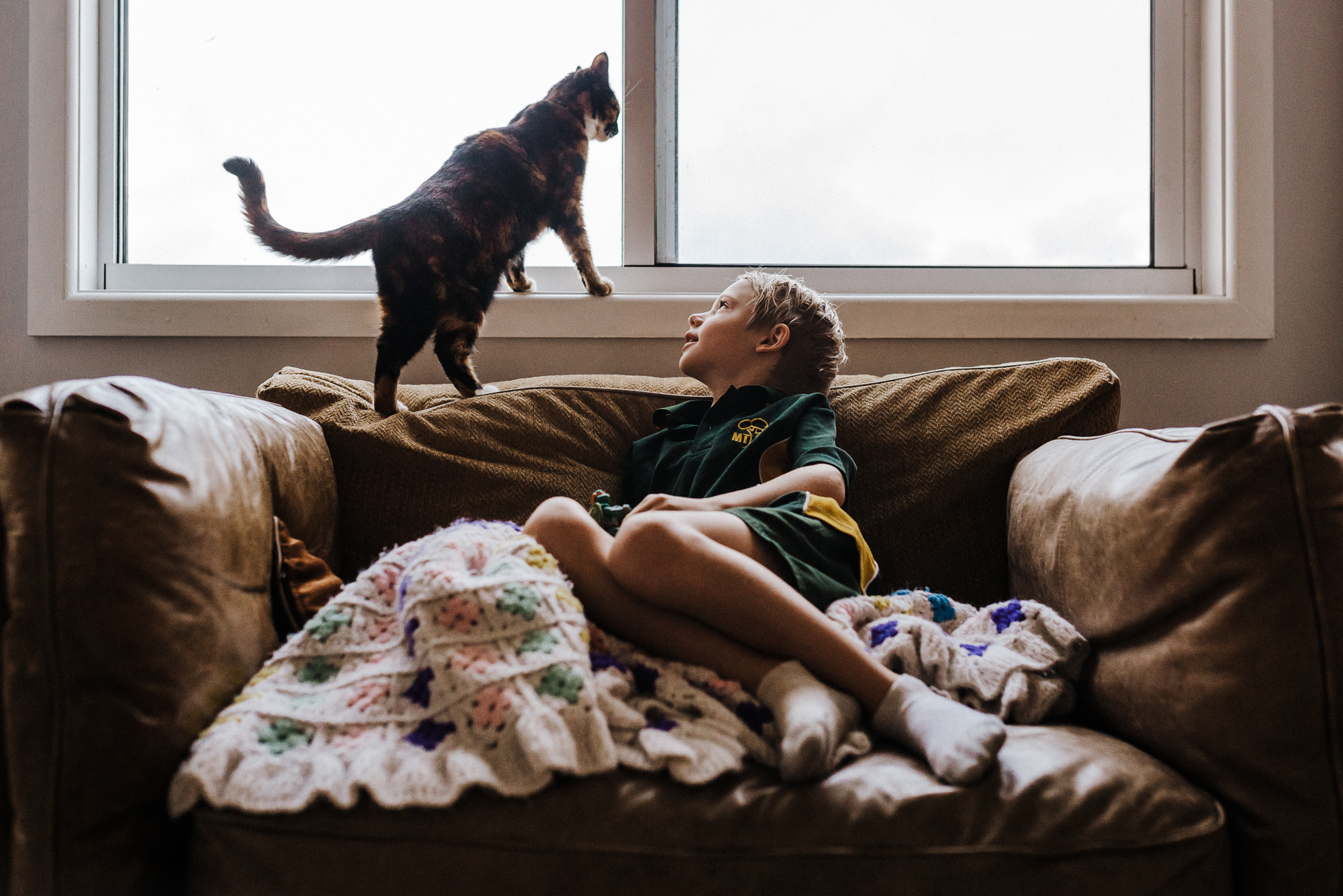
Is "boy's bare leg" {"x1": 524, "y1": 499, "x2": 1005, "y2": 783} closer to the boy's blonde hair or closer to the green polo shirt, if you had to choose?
the green polo shirt

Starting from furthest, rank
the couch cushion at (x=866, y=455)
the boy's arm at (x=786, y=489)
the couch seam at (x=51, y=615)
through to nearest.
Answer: the couch cushion at (x=866, y=455)
the boy's arm at (x=786, y=489)
the couch seam at (x=51, y=615)

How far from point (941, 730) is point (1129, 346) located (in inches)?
48.7

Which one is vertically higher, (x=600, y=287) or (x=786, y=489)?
(x=600, y=287)

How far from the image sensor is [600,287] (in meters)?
1.60

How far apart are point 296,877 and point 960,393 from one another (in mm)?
1074

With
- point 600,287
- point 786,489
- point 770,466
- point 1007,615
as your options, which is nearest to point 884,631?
point 1007,615

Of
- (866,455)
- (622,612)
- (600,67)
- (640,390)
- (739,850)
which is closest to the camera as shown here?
(739,850)

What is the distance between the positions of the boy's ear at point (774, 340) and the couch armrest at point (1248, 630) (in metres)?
0.66

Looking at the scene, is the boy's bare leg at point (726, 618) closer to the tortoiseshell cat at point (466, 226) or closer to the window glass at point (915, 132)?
the tortoiseshell cat at point (466, 226)

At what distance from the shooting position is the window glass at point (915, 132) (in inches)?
68.6

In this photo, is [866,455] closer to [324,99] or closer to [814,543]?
[814,543]

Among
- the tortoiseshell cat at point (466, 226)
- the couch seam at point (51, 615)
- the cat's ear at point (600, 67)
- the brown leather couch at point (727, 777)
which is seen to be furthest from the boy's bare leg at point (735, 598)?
the cat's ear at point (600, 67)

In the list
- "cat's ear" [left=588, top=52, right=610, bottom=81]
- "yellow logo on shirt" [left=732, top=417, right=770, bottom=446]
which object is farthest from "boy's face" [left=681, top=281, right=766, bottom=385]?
"cat's ear" [left=588, top=52, right=610, bottom=81]

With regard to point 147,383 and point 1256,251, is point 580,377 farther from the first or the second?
point 1256,251
